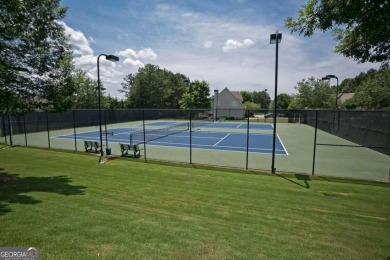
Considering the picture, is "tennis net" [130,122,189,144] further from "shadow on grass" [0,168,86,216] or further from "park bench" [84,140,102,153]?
"shadow on grass" [0,168,86,216]

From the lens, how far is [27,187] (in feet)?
25.7

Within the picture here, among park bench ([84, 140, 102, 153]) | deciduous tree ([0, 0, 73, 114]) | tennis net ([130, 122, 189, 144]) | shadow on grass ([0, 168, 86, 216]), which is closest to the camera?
shadow on grass ([0, 168, 86, 216])

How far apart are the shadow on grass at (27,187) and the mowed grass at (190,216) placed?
0.03 meters

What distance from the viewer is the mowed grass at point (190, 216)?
4133 mm

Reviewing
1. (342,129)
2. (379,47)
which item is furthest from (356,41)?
(342,129)

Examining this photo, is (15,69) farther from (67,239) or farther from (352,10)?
(352,10)

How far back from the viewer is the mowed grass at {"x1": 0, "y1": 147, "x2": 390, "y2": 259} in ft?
13.6

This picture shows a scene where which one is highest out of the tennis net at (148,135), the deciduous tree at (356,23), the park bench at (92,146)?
the deciduous tree at (356,23)

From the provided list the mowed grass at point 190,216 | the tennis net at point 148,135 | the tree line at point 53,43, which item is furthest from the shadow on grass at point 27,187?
the tennis net at point 148,135

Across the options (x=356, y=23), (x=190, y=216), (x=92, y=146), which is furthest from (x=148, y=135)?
(x=356, y=23)

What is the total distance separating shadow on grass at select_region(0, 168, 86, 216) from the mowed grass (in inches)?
1.2

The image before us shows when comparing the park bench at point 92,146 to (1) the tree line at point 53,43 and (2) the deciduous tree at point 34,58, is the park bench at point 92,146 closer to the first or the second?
(1) the tree line at point 53,43

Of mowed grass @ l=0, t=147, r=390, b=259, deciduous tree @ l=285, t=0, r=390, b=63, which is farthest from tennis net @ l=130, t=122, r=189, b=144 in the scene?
deciduous tree @ l=285, t=0, r=390, b=63

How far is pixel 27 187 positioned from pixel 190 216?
5812mm
